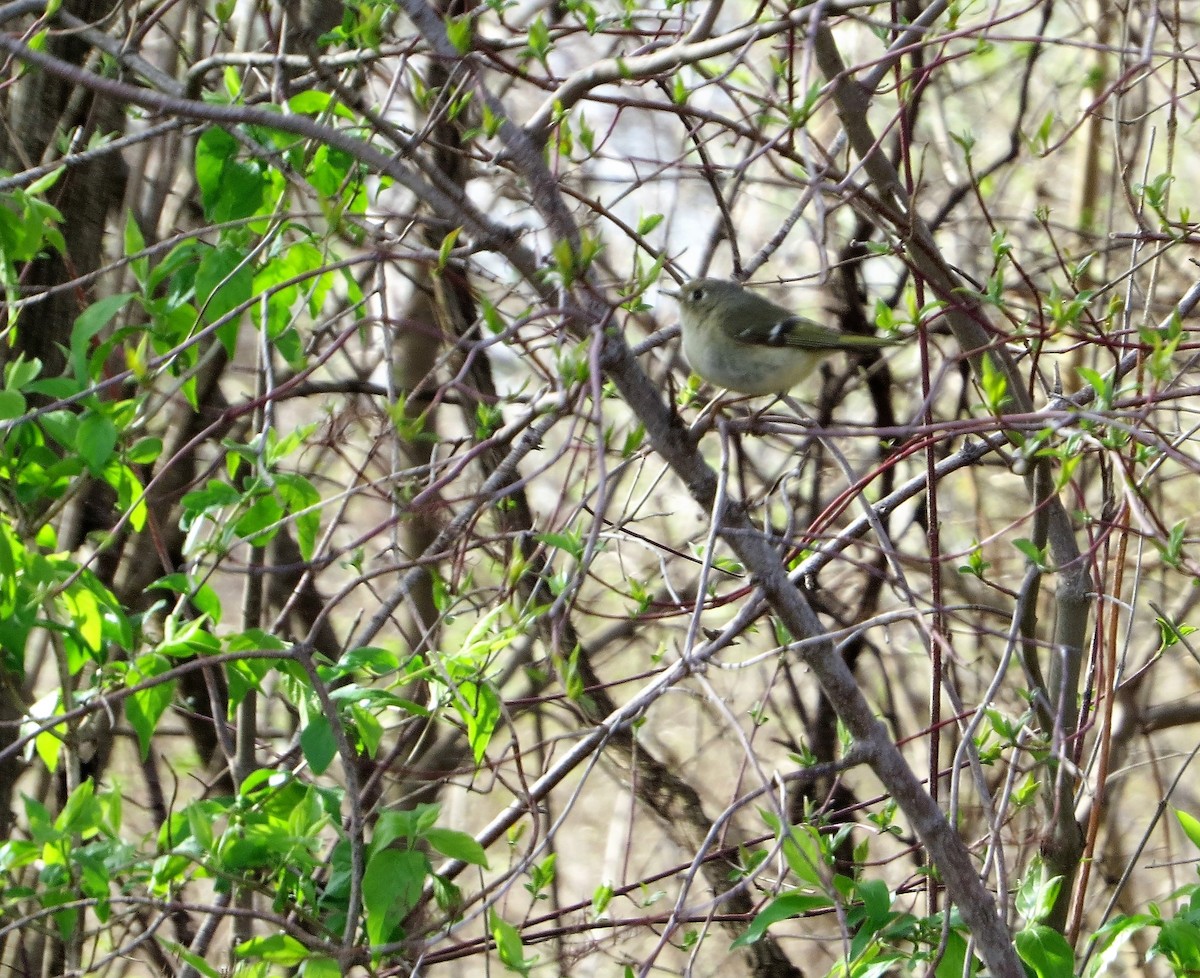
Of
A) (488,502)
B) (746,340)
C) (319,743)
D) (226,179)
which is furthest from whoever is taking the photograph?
(746,340)

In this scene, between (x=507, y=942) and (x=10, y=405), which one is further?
(x=10, y=405)

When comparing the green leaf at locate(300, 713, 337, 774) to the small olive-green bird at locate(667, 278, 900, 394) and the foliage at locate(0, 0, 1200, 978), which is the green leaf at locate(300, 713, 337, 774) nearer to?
the foliage at locate(0, 0, 1200, 978)

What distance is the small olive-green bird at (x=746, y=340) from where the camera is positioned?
118 inches

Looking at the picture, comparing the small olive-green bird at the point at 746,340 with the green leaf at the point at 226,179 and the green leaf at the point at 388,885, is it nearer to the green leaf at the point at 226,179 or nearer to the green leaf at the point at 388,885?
the green leaf at the point at 226,179

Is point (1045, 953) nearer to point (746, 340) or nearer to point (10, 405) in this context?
point (746, 340)

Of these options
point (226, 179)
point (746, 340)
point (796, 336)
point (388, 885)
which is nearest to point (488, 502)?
point (388, 885)

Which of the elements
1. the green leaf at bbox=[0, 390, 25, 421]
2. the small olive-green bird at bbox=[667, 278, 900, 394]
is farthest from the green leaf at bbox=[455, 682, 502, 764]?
the small olive-green bird at bbox=[667, 278, 900, 394]

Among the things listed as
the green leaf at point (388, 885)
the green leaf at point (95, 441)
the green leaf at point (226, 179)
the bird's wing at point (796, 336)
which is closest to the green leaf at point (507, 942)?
the green leaf at point (388, 885)

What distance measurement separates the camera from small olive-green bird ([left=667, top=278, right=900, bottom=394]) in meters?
2.99

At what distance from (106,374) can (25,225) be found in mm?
1069

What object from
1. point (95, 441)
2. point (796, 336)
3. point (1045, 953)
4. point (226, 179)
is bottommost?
point (1045, 953)

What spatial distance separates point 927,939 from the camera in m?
2.12

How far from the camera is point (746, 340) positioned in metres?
3.12

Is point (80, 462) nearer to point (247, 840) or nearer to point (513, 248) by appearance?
point (247, 840)
